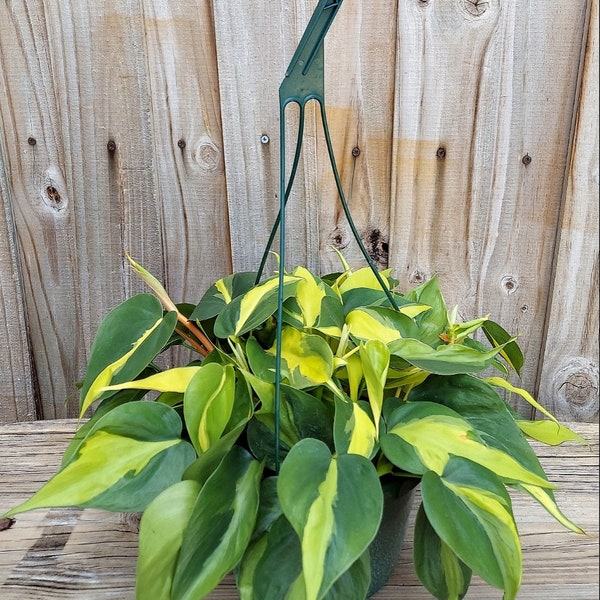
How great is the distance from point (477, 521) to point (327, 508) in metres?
0.14

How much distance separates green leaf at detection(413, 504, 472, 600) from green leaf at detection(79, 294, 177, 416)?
33 cm

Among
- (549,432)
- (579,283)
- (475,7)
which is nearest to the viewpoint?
(549,432)

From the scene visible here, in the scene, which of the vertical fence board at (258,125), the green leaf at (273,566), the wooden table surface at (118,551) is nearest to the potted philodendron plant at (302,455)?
the green leaf at (273,566)

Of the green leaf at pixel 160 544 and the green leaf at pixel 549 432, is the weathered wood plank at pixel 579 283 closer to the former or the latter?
the green leaf at pixel 549 432

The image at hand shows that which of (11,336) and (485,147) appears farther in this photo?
(11,336)

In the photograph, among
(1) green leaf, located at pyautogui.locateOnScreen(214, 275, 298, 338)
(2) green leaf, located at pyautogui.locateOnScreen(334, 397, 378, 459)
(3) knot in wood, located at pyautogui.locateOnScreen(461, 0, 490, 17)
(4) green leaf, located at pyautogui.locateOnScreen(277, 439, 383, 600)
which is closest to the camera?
(4) green leaf, located at pyautogui.locateOnScreen(277, 439, 383, 600)

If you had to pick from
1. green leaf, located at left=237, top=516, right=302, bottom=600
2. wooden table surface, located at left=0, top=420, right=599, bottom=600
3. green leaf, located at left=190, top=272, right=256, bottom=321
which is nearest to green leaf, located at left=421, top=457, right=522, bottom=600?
green leaf, located at left=237, top=516, right=302, bottom=600

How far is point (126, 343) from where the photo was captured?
697mm

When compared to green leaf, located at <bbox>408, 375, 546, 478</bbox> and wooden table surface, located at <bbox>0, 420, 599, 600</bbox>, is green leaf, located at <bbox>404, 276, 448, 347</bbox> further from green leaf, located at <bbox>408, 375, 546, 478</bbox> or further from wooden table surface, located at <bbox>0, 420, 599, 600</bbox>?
wooden table surface, located at <bbox>0, 420, 599, 600</bbox>

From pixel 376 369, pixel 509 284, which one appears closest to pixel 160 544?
pixel 376 369

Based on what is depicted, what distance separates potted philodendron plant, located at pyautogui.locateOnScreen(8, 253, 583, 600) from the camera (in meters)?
0.51

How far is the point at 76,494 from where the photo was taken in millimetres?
529

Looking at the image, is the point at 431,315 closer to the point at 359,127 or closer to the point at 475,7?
the point at 359,127

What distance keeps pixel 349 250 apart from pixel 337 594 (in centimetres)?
64
